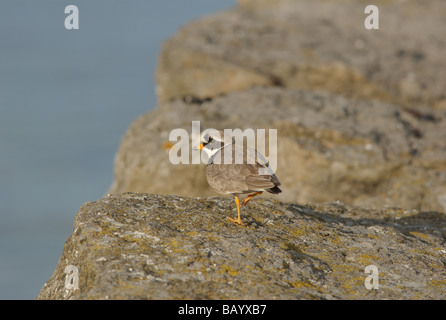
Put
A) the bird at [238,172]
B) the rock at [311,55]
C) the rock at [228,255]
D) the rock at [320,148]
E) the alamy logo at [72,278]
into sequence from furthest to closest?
the rock at [311,55] < the rock at [320,148] < the bird at [238,172] < the alamy logo at [72,278] < the rock at [228,255]

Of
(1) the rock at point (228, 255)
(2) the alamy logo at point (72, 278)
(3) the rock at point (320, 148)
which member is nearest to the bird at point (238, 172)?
(1) the rock at point (228, 255)

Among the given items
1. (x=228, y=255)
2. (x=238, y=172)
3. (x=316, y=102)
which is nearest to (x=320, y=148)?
(x=316, y=102)

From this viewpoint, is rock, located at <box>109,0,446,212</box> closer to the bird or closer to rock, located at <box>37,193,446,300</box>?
rock, located at <box>37,193,446,300</box>

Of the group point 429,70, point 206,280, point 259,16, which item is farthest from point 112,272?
point 259,16

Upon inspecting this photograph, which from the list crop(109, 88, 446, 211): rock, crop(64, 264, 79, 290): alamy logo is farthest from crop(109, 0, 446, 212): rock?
crop(64, 264, 79, 290): alamy logo

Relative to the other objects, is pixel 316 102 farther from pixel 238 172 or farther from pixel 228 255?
pixel 228 255

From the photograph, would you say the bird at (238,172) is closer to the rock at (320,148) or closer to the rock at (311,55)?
the rock at (320,148)
